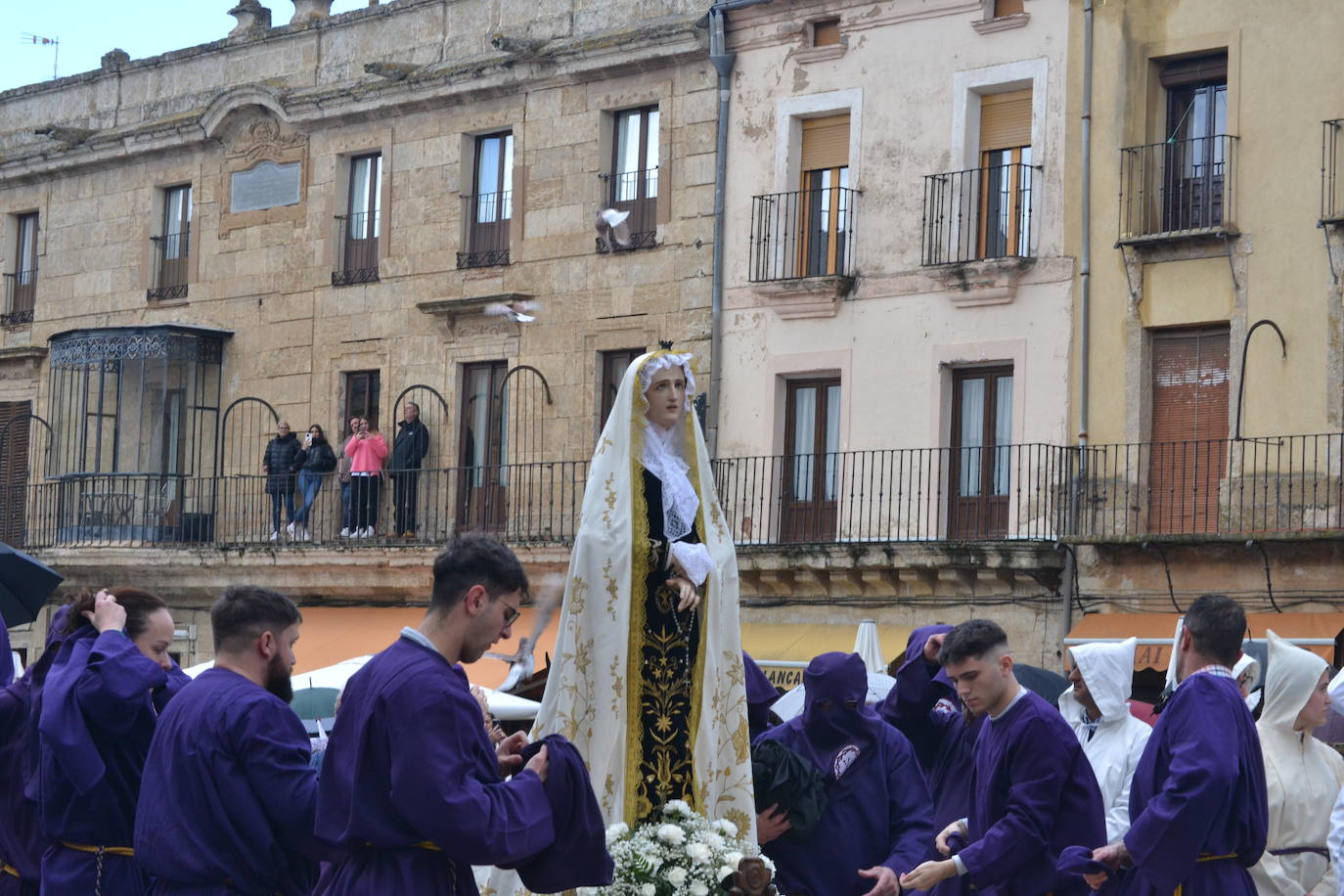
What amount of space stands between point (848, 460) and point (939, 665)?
49.7 feet

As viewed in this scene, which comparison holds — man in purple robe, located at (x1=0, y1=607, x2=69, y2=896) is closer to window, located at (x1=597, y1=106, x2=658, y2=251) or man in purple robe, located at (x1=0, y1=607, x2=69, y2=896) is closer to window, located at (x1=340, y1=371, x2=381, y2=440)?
window, located at (x1=597, y1=106, x2=658, y2=251)

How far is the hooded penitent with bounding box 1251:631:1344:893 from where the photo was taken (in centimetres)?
853

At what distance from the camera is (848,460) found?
23.8m

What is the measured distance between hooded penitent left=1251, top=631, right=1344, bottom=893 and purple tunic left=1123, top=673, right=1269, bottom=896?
1.14 metres

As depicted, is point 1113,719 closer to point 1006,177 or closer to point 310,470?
point 1006,177

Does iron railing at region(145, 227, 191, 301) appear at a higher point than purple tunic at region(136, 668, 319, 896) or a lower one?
higher

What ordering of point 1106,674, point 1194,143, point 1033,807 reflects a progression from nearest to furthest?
point 1033,807 < point 1106,674 < point 1194,143

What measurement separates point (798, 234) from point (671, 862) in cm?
1821

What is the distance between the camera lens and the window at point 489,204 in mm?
27016

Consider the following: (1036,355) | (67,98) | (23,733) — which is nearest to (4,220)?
(67,98)

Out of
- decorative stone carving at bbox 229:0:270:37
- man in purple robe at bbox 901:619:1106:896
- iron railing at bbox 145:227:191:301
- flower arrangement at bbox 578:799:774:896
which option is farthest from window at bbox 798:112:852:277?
flower arrangement at bbox 578:799:774:896

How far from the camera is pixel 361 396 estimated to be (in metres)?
28.3

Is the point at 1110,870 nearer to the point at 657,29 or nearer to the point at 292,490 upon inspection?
the point at 657,29

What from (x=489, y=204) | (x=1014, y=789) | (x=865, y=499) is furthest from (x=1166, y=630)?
(x=1014, y=789)
